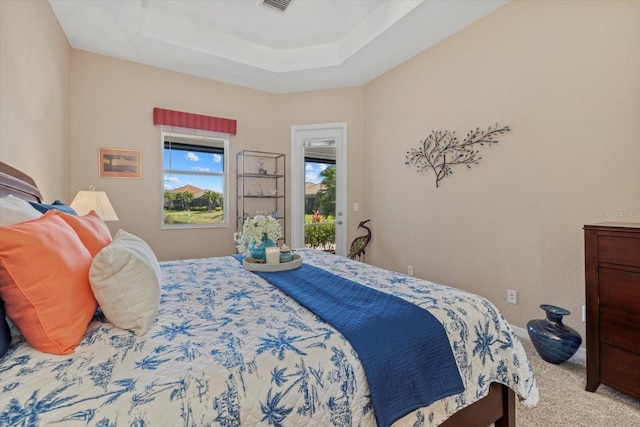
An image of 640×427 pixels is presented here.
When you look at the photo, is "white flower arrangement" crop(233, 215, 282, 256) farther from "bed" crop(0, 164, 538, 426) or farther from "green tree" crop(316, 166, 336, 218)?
"green tree" crop(316, 166, 336, 218)

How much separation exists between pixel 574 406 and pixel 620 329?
19.9 inches

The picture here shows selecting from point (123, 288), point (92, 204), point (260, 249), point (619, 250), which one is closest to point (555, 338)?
point (619, 250)

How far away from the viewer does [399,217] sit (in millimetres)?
3611

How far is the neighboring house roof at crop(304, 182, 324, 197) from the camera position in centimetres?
431

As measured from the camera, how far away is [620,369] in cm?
160

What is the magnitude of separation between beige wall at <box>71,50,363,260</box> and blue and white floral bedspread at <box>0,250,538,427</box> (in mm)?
2564

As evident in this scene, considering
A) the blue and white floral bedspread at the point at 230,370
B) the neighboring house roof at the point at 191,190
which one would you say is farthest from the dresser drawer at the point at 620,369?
the neighboring house roof at the point at 191,190

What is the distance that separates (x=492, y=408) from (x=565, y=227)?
1.59 meters

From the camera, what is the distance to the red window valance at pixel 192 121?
3.39 m

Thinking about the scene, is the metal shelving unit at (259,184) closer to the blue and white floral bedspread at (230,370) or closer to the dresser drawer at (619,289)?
the blue and white floral bedspread at (230,370)

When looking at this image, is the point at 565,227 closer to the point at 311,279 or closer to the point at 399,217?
the point at 399,217

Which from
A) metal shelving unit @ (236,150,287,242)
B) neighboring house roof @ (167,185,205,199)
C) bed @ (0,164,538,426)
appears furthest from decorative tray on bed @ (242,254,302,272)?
neighboring house roof @ (167,185,205,199)

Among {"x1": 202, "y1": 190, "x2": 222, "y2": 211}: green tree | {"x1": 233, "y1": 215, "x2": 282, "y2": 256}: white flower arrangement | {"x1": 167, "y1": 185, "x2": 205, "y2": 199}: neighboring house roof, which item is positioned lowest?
{"x1": 233, "y1": 215, "x2": 282, "y2": 256}: white flower arrangement

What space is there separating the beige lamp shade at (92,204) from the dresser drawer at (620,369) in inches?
152
